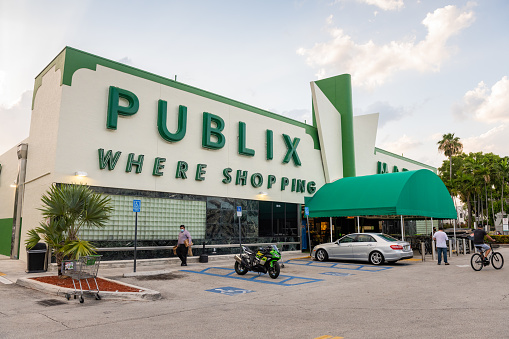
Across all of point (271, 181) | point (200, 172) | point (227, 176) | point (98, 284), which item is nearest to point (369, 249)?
point (271, 181)

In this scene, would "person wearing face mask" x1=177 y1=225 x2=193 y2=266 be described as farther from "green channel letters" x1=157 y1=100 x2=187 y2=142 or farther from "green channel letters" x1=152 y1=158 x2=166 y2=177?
"green channel letters" x1=157 y1=100 x2=187 y2=142

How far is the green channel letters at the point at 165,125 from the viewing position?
19.1m

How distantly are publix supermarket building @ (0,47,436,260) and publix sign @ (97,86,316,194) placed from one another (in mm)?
54

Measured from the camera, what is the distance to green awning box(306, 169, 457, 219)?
837 inches

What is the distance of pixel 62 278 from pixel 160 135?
8.72 metres

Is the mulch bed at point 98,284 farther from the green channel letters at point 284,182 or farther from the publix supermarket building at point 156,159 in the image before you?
the green channel letters at point 284,182

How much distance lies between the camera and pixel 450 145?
74.4 metres

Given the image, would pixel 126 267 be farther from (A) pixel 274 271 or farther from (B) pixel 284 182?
(B) pixel 284 182

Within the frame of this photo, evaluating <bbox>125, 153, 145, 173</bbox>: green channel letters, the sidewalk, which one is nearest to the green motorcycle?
the sidewalk

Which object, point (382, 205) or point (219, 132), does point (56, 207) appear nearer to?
point (219, 132)

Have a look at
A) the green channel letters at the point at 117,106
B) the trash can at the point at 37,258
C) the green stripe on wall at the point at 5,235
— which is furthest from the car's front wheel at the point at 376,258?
the green stripe on wall at the point at 5,235

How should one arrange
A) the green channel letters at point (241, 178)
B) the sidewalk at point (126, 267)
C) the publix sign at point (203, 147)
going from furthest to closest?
1. the green channel letters at point (241, 178)
2. the publix sign at point (203, 147)
3. the sidewalk at point (126, 267)

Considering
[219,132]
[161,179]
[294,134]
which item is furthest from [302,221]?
[161,179]

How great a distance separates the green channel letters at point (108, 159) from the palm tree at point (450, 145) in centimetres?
6998
